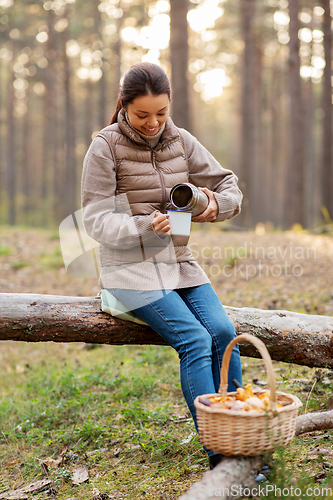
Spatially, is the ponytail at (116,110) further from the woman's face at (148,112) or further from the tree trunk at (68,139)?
the tree trunk at (68,139)

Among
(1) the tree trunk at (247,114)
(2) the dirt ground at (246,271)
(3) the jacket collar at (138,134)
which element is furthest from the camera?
(1) the tree trunk at (247,114)

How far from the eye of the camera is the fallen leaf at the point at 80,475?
2639 mm

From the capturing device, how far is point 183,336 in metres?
2.40

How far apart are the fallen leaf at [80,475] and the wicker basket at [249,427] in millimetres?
1059

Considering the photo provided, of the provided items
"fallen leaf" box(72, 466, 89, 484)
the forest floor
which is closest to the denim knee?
the forest floor

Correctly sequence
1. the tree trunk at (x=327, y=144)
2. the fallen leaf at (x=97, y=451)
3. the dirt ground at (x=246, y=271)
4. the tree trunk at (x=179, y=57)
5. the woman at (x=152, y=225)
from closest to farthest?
the woman at (x=152, y=225) → the fallen leaf at (x=97, y=451) → the dirt ground at (x=246, y=271) → the tree trunk at (x=179, y=57) → the tree trunk at (x=327, y=144)

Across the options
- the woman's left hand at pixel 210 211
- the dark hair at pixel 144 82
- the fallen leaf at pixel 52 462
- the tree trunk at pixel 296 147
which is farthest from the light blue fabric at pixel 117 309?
the tree trunk at pixel 296 147

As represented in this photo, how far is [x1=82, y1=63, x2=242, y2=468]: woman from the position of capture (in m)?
2.45

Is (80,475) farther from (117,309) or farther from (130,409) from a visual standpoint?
(117,309)

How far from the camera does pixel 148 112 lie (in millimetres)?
2594

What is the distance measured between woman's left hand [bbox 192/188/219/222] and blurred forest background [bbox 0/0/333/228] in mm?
4935

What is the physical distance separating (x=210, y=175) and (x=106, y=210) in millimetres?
789

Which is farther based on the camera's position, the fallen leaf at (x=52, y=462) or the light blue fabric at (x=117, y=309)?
the fallen leaf at (x=52, y=462)

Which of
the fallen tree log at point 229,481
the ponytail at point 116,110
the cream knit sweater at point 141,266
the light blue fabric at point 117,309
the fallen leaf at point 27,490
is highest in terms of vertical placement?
the ponytail at point 116,110
